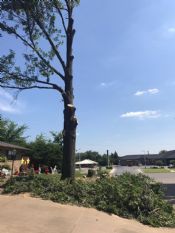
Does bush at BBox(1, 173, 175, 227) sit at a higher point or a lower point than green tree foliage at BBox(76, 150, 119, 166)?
lower

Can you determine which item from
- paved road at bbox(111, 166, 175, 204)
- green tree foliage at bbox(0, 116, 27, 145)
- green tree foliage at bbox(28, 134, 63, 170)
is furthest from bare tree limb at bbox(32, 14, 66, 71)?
green tree foliage at bbox(0, 116, 27, 145)

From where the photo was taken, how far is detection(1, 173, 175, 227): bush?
11.5 meters

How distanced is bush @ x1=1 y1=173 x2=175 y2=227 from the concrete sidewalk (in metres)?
0.48

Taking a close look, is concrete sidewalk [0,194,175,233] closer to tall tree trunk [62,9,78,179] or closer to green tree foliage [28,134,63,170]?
tall tree trunk [62,9,78,179]

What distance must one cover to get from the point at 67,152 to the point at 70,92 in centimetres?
260

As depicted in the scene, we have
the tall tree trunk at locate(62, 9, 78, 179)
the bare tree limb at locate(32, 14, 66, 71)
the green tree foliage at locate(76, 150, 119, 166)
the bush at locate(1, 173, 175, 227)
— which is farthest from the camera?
the green tree foliage at locate(76, 150, 119, 166)

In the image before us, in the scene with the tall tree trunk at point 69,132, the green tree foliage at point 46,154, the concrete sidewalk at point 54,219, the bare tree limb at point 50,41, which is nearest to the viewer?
the concrete sidewalk at point 54,219

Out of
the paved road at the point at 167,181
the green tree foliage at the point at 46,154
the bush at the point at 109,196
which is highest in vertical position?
the green tree foliage at the point at 46,154

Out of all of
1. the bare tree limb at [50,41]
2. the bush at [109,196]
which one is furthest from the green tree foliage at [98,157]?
the bush at [109,196]

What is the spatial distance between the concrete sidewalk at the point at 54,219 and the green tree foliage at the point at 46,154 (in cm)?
3901

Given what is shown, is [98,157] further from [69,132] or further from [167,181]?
[69,132]

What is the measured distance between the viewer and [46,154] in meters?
51.3

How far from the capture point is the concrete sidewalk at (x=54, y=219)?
856cm

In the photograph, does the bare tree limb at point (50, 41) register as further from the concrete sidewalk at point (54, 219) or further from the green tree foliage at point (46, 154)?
the green tree foliage at point (46, 154)
